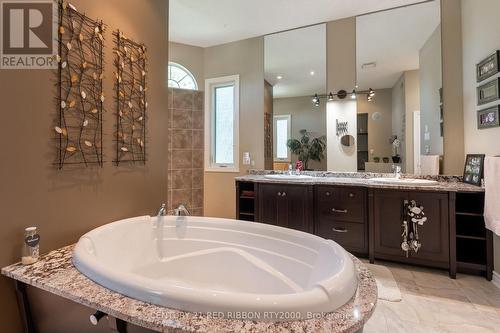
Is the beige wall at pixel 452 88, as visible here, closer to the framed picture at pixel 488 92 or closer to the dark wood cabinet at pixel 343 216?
the framed picture at pixel 488 92

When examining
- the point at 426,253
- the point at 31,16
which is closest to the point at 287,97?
the point at 426,253

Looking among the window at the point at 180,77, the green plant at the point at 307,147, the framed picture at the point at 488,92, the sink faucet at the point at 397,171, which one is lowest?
the sink faucet at the point at 397,171

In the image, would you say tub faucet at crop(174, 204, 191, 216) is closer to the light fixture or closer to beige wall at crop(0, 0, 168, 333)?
beige wall at crop(0, 0, 168, 333)

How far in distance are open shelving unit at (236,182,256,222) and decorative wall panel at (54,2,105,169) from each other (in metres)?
1.90

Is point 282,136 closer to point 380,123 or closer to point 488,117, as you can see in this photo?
point 380,123

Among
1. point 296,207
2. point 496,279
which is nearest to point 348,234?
point 296,207

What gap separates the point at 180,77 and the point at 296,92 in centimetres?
191

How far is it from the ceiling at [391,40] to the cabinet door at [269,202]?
68.8 inches

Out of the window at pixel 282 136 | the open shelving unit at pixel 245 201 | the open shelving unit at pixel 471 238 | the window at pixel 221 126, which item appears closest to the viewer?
the open shelving unit at pixel 471 238

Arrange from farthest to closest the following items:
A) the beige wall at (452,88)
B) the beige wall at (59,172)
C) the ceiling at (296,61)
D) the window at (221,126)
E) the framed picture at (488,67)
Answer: the window at (221,126) < the ceiling at (296,61) < the beige wall at (452,88) < the framed picture at (488,67) < the beige wall at (59,172)

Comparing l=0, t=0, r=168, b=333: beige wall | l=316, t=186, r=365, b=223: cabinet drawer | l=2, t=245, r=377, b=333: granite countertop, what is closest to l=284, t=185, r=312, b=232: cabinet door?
l=316, t=186, r=365, b=223: cabinet drawer

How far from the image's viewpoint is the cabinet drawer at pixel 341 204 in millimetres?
2685

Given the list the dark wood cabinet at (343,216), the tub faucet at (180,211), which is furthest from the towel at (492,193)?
the tub faucet at (180,211)

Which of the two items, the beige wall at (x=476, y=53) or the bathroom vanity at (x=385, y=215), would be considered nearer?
the beige wall at (x=476, y=53)
